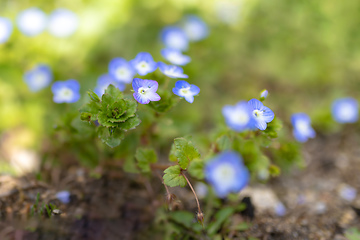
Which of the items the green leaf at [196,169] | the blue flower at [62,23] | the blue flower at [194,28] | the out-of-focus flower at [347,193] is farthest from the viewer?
the blue flower at [194,28]

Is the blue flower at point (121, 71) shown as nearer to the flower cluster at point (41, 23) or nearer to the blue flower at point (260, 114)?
the blue flower at point (260, 114)

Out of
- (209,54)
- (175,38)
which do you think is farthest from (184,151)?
(209,54)

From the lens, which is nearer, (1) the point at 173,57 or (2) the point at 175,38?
(1) the point at 173,57

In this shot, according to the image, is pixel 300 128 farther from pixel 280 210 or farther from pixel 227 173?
pixel 227 173

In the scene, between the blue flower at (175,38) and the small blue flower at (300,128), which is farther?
the blue flower at (175,38)

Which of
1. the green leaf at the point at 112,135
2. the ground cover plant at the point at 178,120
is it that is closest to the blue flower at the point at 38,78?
the ground cover plant at the point at 178,120
